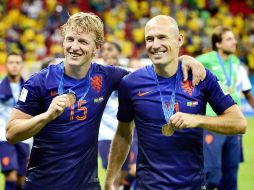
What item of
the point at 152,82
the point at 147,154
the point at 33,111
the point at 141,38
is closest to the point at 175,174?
the point at 147,154

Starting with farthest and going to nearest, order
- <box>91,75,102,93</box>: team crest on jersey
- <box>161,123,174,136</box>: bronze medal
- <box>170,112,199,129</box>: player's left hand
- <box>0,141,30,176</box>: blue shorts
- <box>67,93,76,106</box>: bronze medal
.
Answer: <box>0,141,30,176</box>: blue shorts
<box>91,75,102,93</box>: team crest on jersey
<box>67,93,76,106</box>: bronze medal
<box>161,123,174,136</box>: bronze medal
<box>170,112,199,129</box>: player's left hand

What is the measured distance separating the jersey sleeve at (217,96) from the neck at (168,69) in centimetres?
24

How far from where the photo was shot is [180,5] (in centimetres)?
2584

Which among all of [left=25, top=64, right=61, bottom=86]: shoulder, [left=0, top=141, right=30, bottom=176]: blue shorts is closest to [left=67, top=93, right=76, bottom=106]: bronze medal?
[left=25, top=64, right=61, bottom=86]: shoulder

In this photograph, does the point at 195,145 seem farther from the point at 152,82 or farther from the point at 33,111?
the point at 33,111

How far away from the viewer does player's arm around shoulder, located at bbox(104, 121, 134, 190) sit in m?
5.03

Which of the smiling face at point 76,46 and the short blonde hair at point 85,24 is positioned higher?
the short blonde hair at point 85,24

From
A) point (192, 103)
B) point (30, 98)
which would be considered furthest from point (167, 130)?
point (30, 98)

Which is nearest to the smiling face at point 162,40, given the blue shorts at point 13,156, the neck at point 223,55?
the neck at point 223,55

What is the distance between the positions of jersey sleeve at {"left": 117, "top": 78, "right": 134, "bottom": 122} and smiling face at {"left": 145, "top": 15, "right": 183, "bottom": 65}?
1.07 feet

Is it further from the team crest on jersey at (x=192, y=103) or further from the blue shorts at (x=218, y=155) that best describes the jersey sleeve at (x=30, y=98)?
the blue shorts at (x=218, y=155)

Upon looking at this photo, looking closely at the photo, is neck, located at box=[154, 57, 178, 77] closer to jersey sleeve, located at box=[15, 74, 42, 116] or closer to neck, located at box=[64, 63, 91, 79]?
neck, located at box=[64, 63, 91, 79]

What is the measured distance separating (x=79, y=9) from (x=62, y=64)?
1921 cm

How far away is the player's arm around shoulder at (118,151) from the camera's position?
5.03 metres
